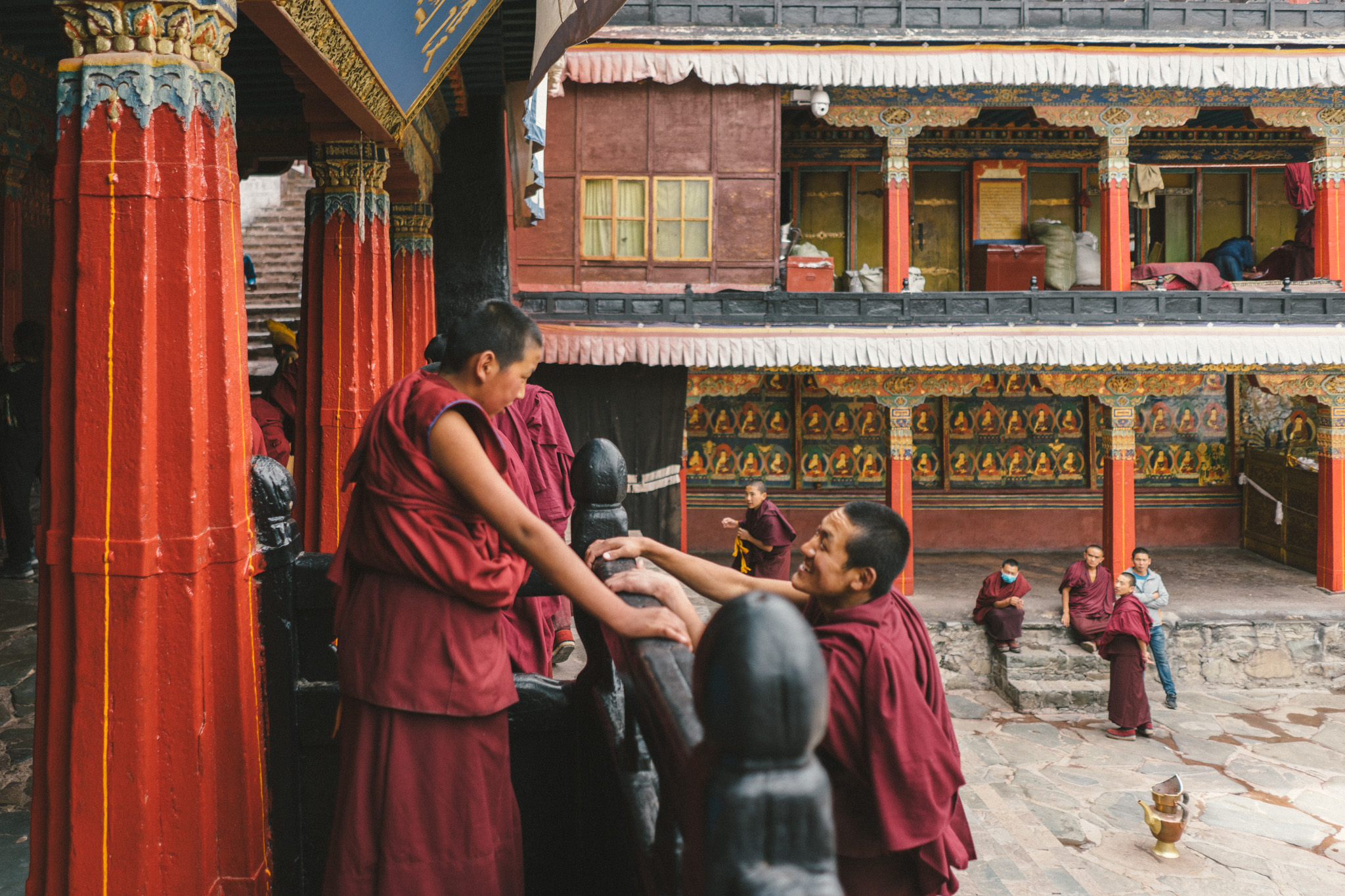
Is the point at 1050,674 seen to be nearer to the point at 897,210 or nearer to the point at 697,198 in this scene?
the point at 897,210

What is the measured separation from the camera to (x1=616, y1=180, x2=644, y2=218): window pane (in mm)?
11703

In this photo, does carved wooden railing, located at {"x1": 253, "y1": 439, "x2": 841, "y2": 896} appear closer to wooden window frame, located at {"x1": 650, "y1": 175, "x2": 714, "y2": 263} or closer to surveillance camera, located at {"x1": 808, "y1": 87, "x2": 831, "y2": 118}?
wooden window frame, located at {"x1": 650, "y1": 175, "x2": 714, "y2": 263}

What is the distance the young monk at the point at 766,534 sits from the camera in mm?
9844

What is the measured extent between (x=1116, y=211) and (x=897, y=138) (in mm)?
2784

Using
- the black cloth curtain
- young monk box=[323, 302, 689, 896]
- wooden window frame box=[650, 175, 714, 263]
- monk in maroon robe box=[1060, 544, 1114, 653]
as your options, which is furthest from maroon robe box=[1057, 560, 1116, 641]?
young monk box=[323, 302, 689, 896]

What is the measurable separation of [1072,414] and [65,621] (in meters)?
14.0

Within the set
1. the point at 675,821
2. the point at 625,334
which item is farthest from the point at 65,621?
the point at 625,334

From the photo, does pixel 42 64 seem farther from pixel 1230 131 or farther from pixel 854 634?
pixel 1230 131

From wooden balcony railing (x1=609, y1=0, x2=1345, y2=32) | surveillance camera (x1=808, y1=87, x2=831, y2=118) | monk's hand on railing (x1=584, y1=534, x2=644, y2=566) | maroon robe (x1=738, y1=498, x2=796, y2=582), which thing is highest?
wooden balcony railing (x1=609, y1=0, x2=1345, y2=32)

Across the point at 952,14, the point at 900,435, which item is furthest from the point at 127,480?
the point at 952,14

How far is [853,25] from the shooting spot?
37.3 feet

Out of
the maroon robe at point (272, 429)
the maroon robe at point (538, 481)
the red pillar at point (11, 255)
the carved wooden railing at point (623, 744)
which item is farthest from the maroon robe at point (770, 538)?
the carved wooden railing at point (623, 744)

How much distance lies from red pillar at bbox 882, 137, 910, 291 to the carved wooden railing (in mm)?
10228

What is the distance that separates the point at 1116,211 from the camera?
12.2 metres
